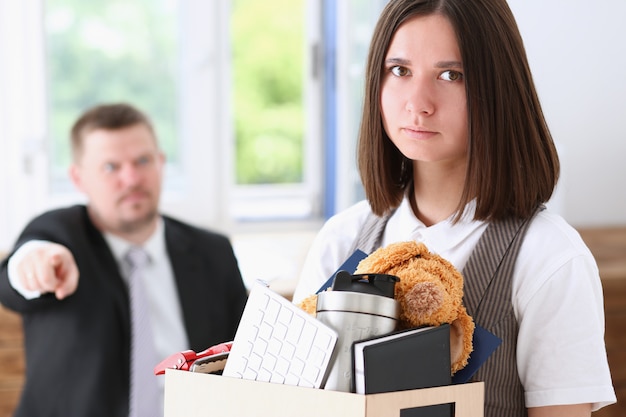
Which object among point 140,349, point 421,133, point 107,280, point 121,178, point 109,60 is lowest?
point 140,349

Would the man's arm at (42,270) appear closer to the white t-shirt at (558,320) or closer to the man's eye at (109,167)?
the man's eye at (109,167)

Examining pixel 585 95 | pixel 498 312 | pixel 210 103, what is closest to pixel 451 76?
pixel 498 312

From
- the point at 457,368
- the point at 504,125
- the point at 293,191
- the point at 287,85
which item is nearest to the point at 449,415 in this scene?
the point at 457,368

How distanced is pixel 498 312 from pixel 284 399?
0.88ft

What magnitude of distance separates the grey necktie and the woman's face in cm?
122

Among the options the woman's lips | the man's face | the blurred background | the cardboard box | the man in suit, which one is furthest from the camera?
the blurred background

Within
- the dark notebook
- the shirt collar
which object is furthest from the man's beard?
the dark notebook

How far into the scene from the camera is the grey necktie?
1.94 meters

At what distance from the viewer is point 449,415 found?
73 cm

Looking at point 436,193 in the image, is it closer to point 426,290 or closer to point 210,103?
point 426,290

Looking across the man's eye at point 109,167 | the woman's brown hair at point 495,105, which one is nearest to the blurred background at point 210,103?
the man's eye at point 109,167

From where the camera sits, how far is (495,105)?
875 mm

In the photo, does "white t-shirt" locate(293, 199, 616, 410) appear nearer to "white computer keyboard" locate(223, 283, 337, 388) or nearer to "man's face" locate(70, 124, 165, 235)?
"white computer keyboard" locate(223, 283, 337, 388)

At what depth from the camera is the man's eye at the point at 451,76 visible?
87cm
